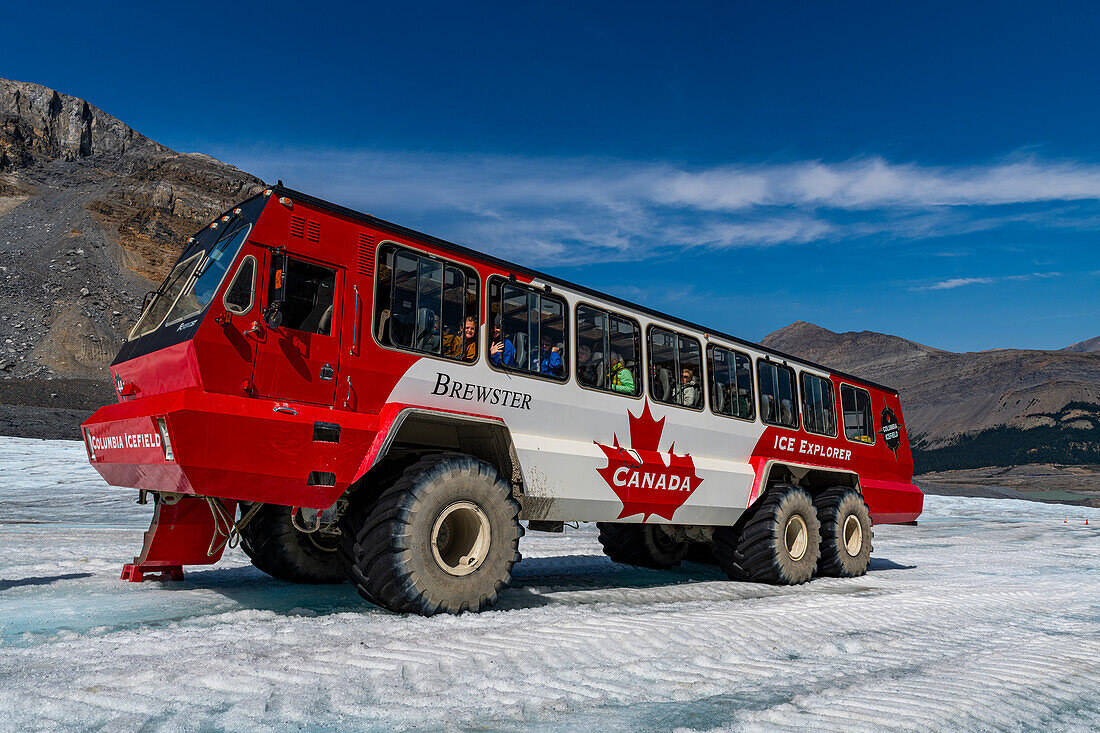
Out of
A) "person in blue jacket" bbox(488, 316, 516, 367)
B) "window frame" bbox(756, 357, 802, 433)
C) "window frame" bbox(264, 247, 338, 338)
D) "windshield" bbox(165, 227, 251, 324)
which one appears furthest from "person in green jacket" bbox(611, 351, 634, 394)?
"windshield" bbox(165, 227, 251, 324)

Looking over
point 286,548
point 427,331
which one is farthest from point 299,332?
point 286,548

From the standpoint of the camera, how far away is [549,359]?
708cm

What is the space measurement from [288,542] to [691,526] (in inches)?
189

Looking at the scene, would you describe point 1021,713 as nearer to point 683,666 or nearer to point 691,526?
point 683,666

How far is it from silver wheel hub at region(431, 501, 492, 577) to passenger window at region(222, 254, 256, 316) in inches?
85.9

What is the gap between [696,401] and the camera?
8.77 meters

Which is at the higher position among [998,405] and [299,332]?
[998,405]

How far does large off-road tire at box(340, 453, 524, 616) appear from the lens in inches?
216

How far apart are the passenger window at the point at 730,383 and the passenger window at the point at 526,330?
9.02ft

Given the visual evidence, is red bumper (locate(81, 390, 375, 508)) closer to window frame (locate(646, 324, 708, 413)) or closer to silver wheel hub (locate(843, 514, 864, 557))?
window frame (locate(646, 324, 708, 413))

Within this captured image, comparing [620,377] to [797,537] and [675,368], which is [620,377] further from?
[797,537]

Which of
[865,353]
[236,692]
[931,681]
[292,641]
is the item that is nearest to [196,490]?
[292,641]

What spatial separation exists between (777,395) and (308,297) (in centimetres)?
699

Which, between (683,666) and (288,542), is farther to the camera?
(288,542)
